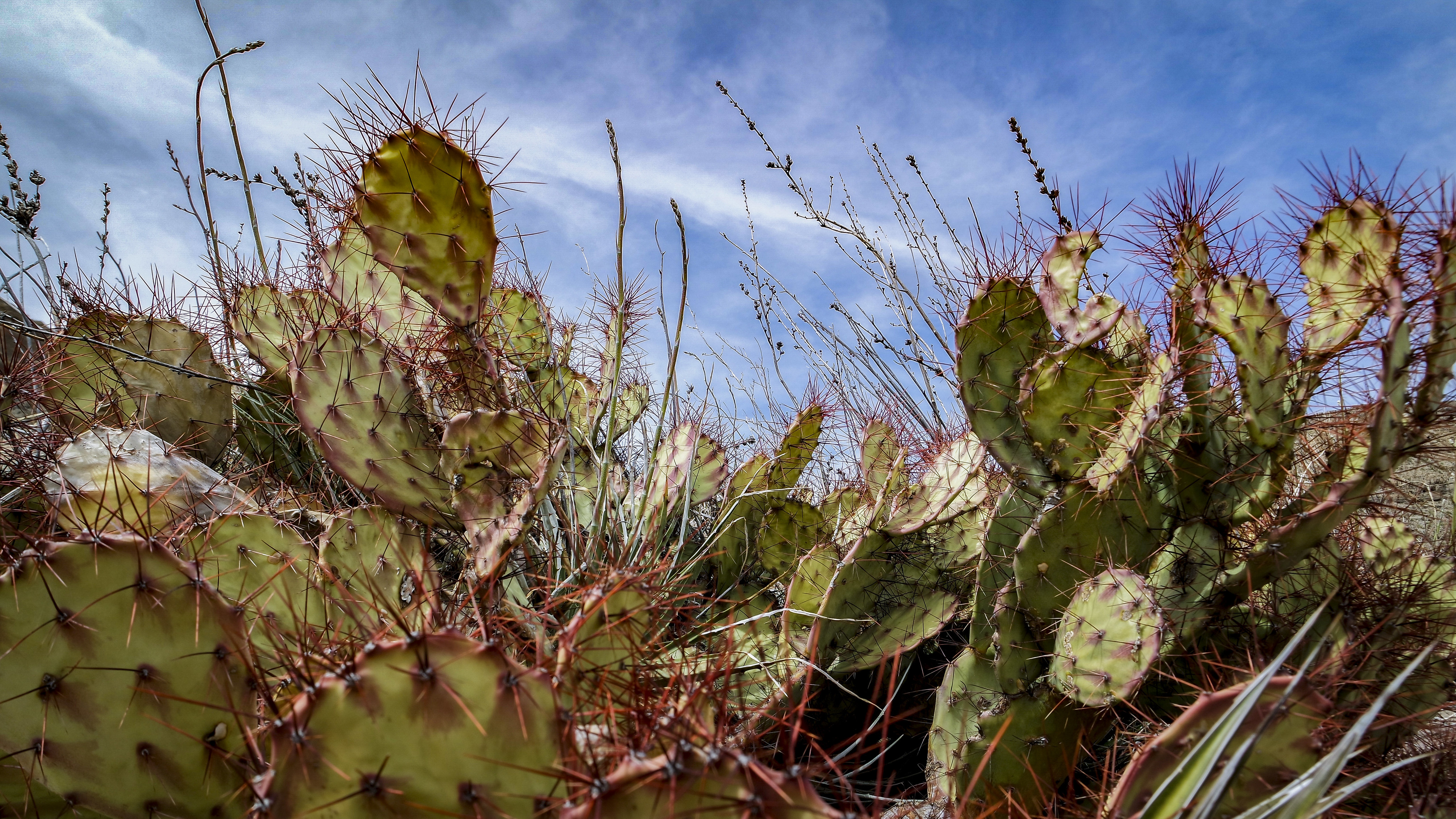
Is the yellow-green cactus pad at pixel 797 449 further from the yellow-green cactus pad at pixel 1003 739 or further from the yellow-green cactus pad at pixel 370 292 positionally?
the yellow-green cactus pad at pixel 370 292

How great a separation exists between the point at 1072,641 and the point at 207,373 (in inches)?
81.3

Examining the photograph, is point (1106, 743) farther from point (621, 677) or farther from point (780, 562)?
point (621, 677)

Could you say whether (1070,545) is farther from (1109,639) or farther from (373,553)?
(373,553)

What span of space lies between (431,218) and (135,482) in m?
0.74

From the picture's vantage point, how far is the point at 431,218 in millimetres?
1615

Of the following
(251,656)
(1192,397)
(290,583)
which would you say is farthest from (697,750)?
(1192,397)

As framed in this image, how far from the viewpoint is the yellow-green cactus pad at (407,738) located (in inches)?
29.5

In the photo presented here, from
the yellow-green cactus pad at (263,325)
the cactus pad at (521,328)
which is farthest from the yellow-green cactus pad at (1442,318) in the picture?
the yellow-green cactus pad at (263,325)

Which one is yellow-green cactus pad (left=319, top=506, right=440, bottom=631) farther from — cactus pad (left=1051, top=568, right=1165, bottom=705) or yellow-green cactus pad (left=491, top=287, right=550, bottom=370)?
cactus pad (left=1051, top=568, right=1165, bottom=705)

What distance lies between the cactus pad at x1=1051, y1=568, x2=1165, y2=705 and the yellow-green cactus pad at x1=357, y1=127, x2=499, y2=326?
4.34 ft

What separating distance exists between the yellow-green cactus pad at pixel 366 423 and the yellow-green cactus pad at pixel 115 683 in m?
0.54

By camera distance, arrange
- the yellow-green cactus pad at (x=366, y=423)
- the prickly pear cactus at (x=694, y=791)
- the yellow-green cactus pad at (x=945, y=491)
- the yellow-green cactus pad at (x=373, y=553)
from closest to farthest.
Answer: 1. the prickly pear cactus at (x=694, y=791)
2. the yellow-green cactus pad at (x=373, y=553)
3. the yellow-green cactus pad at (x=366, y=423)
4. the yellow-green cactus pad at (x=945, y=491)

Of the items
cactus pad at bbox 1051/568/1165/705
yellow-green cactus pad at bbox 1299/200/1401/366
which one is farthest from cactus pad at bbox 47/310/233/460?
yellow-green cactus pad at bbox 1299/200/1401/366

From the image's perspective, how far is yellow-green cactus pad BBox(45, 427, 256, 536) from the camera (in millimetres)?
1300
